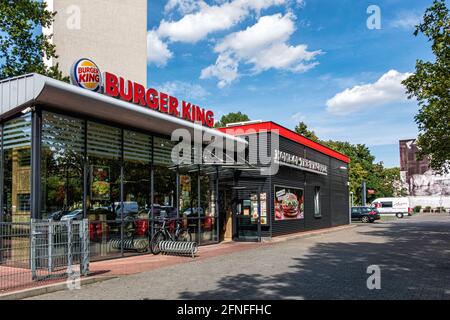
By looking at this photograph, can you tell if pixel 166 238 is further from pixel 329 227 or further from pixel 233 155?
pixel 329 227

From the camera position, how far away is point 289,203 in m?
20.7

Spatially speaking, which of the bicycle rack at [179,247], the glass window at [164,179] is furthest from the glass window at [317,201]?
the bicycle rack at [179,247]

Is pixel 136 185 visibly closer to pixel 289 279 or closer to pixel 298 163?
pixel 289 279

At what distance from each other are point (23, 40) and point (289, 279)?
1914cm

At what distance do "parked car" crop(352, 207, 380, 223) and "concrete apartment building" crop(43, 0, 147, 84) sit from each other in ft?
84.2

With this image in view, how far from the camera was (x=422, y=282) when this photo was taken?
8.62 m

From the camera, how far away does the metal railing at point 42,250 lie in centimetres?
852

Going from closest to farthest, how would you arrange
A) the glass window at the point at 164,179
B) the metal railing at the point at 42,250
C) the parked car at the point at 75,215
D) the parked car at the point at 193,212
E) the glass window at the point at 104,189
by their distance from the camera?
the metal railing at the point at 42,250
the parked car at the point at 75,215
the glass window at the point at 104,189
the glass window at the point at 164,179
the parked car at the point at 193,212

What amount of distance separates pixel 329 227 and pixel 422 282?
19009 mm

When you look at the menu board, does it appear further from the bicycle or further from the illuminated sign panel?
the bicycle

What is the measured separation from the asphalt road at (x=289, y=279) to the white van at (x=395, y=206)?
39.8m

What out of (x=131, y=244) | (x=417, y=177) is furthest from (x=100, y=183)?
(x=417, y=177)

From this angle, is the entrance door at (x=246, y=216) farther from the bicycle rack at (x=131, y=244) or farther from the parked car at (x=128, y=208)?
the parked car at (x=128, y=208)

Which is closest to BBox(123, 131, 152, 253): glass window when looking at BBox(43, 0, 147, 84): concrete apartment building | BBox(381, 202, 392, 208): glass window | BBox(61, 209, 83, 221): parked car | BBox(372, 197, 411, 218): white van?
BBox(61, 209, 83, 221): parked car
